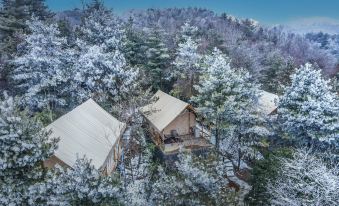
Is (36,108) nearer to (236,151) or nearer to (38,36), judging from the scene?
(38,36)

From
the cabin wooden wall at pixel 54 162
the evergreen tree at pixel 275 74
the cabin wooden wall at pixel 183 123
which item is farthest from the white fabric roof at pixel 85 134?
the evergreen tree at pixel 275 74

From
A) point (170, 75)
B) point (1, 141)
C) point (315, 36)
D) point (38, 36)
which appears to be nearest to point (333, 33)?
point (315, 36)

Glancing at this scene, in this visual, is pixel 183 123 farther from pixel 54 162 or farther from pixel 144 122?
pixel 54 162

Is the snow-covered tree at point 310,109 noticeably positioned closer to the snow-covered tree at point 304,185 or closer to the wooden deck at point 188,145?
the snow-covered tree at point 304,185

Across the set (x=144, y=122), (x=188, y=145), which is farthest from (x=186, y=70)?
(x=188, y=145)

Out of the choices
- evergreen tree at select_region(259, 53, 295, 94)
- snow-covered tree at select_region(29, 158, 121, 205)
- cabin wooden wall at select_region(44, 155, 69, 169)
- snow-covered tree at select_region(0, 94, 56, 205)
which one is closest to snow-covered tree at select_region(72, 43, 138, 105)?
cabin wooden wall at select_region(44, 155, 69, 169)
